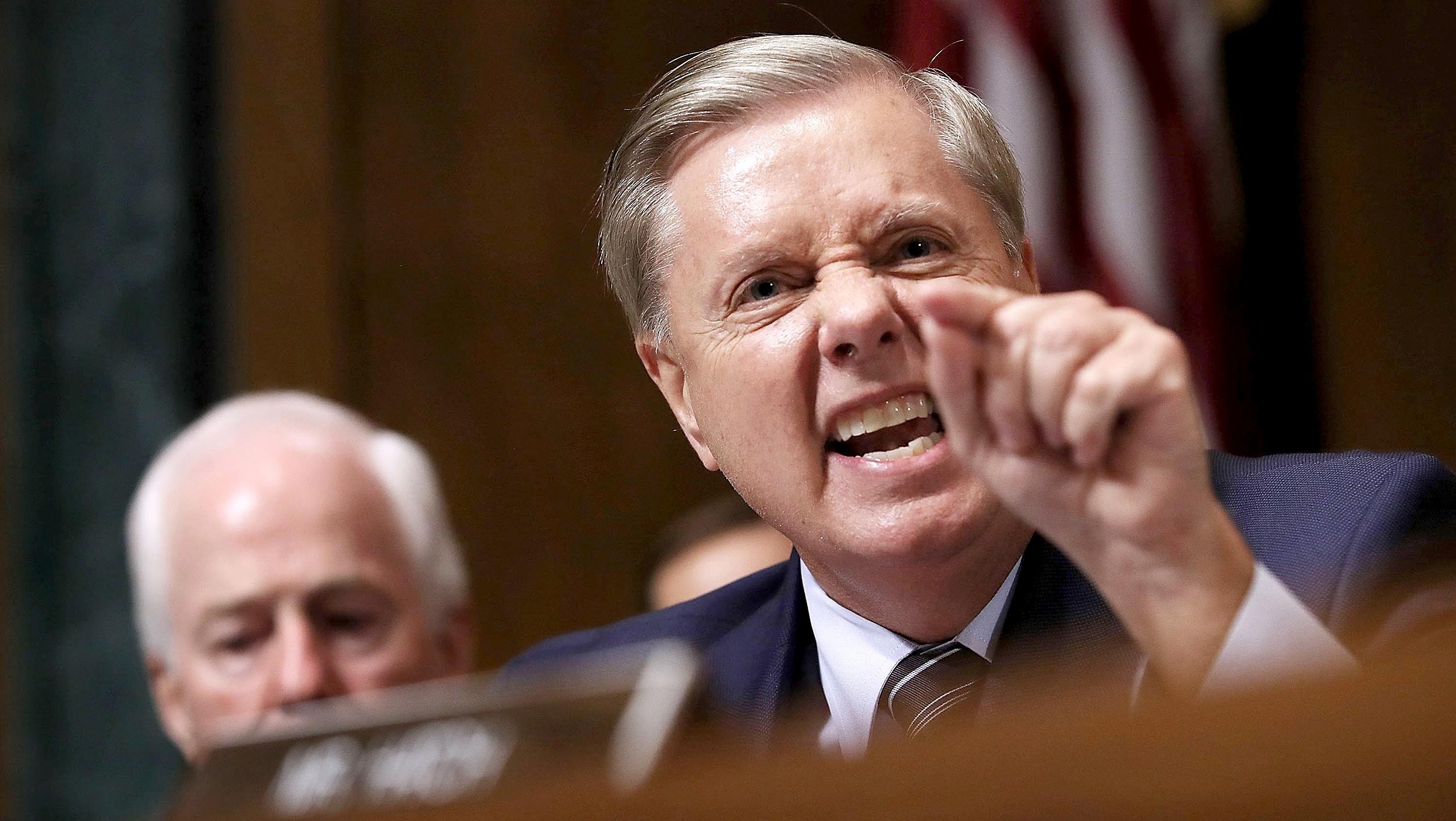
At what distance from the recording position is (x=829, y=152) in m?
1.43

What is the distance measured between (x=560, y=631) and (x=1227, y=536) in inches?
91.1

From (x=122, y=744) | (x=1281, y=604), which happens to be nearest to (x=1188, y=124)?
(x=1281, y=604)

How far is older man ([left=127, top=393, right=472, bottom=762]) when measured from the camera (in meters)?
1.83

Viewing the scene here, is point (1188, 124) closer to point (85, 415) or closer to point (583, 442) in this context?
point (583, 442)

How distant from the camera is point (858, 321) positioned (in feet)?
4.35

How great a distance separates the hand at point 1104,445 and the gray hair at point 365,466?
1144mm

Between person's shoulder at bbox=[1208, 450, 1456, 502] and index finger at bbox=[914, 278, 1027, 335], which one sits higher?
index finger at bbox=[914, 278, 1027, 335]

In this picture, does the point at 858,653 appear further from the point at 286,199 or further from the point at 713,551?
the point at 286,199

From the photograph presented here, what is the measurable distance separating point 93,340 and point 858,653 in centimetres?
196

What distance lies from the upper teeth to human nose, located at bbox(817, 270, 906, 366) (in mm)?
48

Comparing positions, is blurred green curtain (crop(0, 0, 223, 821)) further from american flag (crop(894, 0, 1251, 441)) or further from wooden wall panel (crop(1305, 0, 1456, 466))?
wooden wall panel (crop(1305, 0, 1456, 466))

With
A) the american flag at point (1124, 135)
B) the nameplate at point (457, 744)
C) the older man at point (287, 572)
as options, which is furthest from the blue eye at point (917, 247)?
the american flag at point (1124, 135)

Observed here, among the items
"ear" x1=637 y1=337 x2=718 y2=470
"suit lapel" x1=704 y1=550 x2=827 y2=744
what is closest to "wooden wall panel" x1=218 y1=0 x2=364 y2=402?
"ear" x1=637 y1=337 x2=718 y2=470

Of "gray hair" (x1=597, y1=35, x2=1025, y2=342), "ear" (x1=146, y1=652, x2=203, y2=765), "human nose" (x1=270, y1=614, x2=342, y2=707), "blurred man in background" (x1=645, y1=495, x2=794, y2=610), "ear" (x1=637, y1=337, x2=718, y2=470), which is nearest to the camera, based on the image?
"gray hair" (x1=597, y1=35, x2=1025, y2=342)
